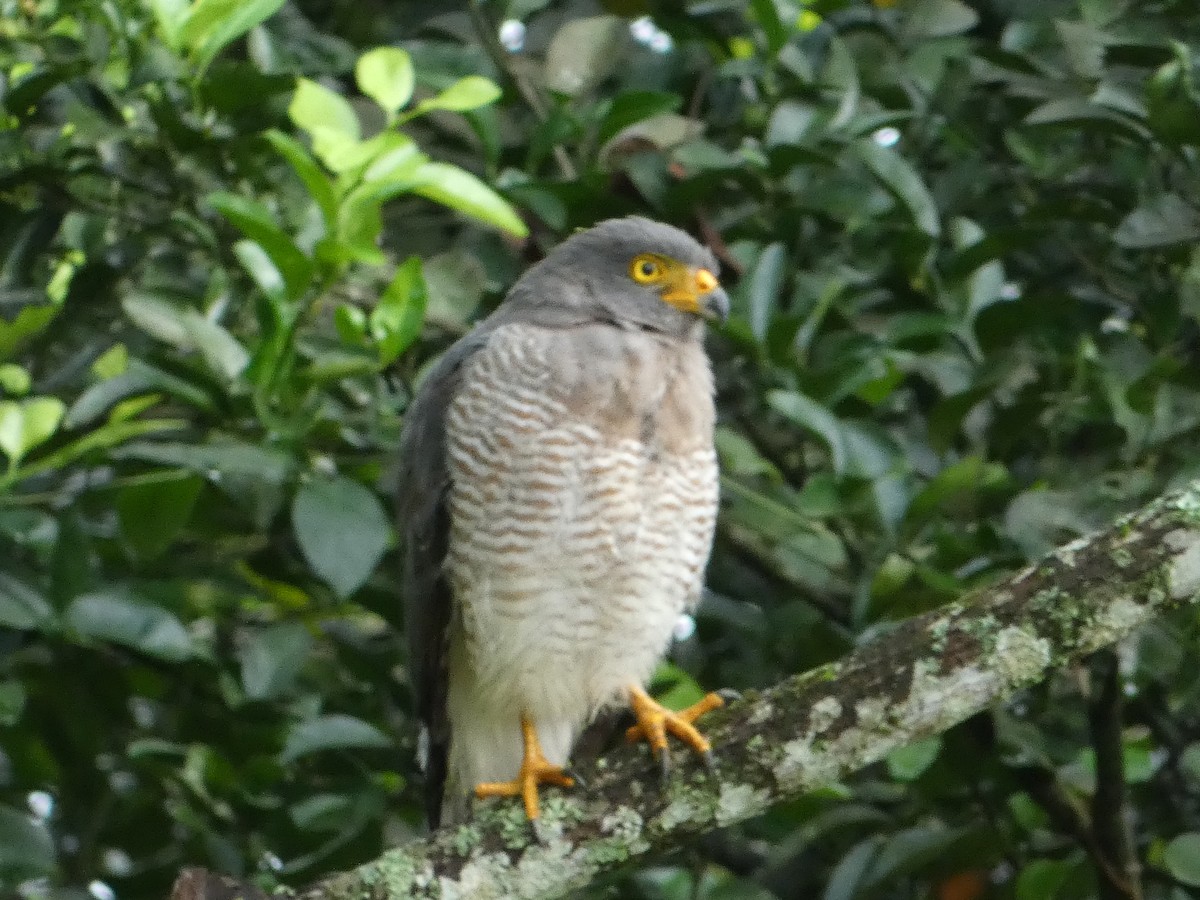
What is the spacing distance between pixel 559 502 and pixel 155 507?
31.4 inches

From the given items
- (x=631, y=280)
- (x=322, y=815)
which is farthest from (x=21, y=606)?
(x=631, y=280)

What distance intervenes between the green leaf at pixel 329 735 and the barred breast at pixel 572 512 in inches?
9.3

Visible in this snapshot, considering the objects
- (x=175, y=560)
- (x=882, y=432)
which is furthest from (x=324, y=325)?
(x=882, y=432)

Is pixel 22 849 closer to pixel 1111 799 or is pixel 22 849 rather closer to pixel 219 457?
pixel 219 457

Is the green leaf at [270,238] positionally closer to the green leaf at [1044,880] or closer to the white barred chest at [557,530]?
the white barred chest at [557,530]

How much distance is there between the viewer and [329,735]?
3.90 meters

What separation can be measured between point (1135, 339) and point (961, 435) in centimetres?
50

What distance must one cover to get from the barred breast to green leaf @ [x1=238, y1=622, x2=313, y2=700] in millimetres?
331

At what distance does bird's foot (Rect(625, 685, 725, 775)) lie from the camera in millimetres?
3254

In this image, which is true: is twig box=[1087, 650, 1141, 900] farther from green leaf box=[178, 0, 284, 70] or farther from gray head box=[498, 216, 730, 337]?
green leaf box=[178, 0, 284, 70]

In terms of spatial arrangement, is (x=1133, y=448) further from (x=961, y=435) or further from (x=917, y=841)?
(x=917, y=841)

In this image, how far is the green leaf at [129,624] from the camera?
3740 mm

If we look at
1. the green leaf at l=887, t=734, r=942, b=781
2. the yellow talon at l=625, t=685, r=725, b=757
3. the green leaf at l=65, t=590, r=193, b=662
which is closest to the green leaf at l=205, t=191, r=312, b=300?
the green leaf at l=65, t=590, r=193, b=662

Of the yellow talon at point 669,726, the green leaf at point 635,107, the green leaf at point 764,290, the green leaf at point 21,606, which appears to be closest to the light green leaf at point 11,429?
the green leaf at point 21,606
